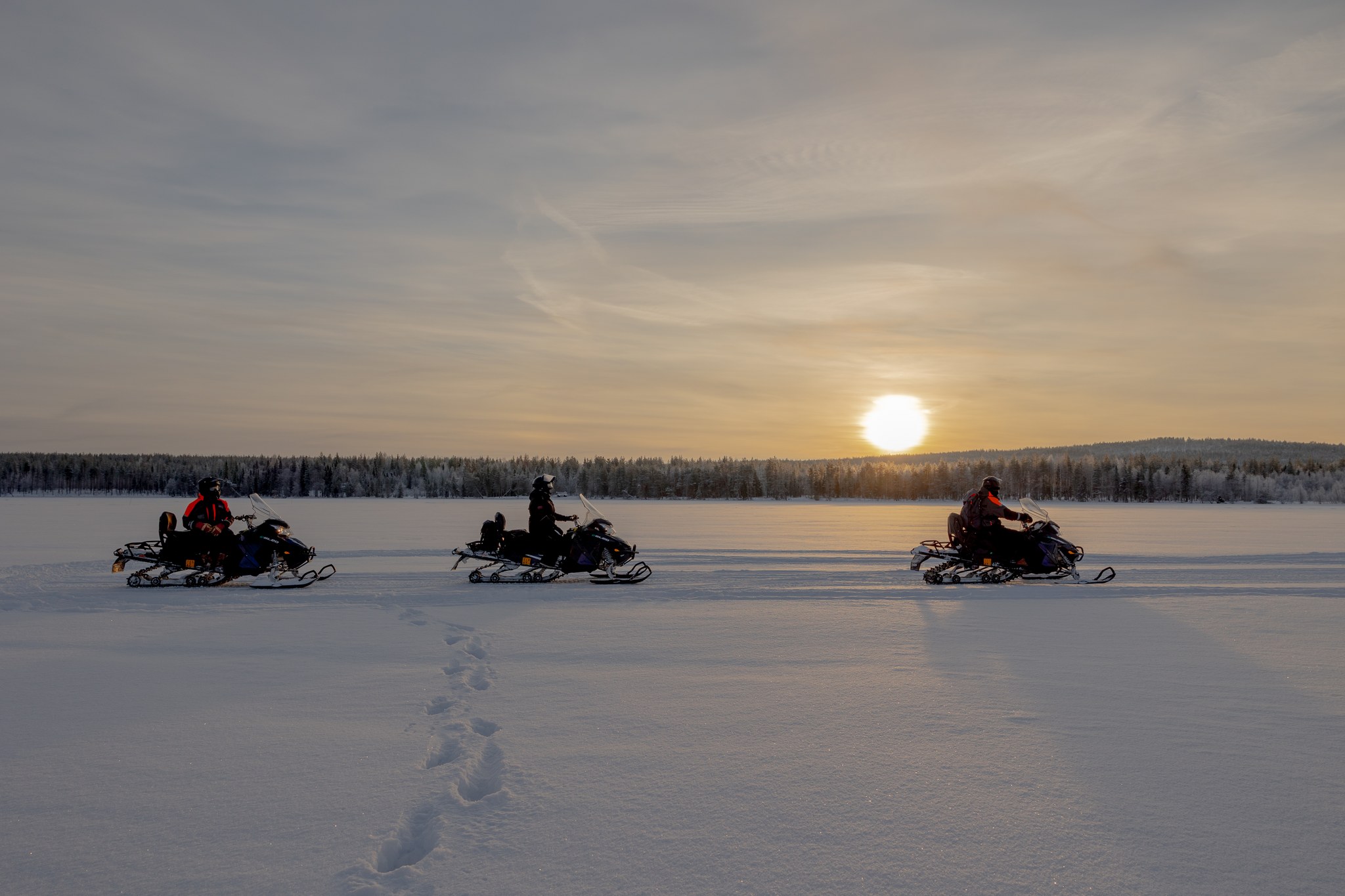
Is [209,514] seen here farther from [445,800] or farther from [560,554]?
[445,800]

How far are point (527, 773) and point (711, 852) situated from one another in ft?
4.52

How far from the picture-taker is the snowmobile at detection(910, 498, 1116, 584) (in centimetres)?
1612

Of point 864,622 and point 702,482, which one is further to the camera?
point 702,482

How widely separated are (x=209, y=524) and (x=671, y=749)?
39.7 ft

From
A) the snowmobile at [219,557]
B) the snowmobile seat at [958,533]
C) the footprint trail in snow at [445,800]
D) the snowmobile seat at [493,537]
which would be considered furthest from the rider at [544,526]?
the footprint trail in snow at [445,800]

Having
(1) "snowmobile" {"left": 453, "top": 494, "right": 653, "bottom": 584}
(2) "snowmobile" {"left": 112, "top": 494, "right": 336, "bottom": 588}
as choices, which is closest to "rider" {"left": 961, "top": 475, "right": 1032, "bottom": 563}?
(1) "snowmobile" {"left": 453, "top": 494, "right": 653, "bottom": 584}

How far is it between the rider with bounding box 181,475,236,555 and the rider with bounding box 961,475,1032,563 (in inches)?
495

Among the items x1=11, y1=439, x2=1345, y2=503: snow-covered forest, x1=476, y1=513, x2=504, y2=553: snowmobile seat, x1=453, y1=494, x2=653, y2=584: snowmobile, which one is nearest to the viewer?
x1=453, y1=494, x2=653, y2=584: snowmobile

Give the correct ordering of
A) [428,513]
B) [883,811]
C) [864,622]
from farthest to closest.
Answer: [428,513] < [864,622] < [883,811]

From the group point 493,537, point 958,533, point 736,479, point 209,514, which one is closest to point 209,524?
point 209,514

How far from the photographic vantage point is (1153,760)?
520cm

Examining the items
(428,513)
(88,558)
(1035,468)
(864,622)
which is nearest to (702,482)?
(1035,468)

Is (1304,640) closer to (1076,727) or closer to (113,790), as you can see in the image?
(1076,727)

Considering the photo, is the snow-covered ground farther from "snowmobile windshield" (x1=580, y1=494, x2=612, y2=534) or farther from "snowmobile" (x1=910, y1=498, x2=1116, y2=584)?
"snowmobile" (x1=910, y1=498, x2=1116, y2=584)
